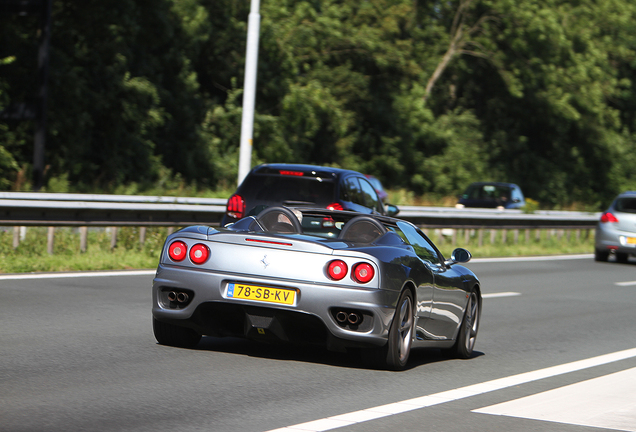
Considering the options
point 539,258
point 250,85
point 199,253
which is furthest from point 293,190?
point 539,258

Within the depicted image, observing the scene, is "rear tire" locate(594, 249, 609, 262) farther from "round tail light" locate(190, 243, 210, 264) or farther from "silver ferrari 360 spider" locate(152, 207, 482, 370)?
"round tail light" locate(190, 243, 210, 264)

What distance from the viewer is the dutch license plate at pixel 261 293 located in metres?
6.75

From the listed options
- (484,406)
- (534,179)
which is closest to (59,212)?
(484,406)

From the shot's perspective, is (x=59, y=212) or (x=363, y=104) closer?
(x=59, y=212)

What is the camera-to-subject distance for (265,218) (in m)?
7.64

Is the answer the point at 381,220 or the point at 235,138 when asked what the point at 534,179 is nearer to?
the point at 235,138

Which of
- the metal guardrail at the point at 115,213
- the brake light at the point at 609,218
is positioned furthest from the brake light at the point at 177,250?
the brake light at the point at 609,218

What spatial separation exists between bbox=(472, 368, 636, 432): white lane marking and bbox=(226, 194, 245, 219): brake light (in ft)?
21.5

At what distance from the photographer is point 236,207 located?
12961 millimetres

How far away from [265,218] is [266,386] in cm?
174

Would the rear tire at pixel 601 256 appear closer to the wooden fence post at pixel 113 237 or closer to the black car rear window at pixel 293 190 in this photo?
the black car rear window at pixel 293 190

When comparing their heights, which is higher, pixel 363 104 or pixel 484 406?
pixel 363 104

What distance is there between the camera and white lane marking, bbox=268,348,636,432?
520cm

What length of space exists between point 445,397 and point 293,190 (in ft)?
22.3
